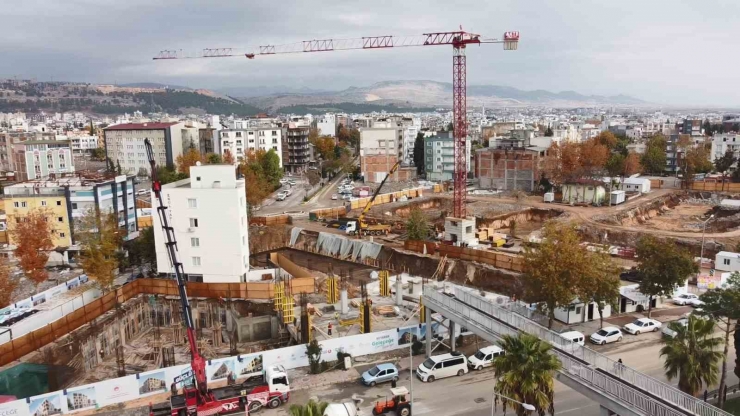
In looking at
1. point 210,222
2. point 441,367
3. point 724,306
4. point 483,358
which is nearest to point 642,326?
point 724,306

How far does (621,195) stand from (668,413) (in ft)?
160

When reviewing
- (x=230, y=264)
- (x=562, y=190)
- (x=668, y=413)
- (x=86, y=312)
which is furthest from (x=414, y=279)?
(x=562, y=190)

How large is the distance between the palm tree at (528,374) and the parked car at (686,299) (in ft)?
63.0

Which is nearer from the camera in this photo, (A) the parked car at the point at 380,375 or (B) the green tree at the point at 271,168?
(A) the parked car at the point at 380,375

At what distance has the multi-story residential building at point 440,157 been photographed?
7544cm

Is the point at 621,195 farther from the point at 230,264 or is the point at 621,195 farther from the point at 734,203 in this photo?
the point at 230,264

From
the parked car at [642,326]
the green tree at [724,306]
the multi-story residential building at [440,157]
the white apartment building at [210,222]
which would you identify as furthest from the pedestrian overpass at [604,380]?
the multi-story residential building at [440,157]

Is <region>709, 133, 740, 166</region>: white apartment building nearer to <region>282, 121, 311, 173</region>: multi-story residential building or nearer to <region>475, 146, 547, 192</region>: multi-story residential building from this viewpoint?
<region>475, 146, 547, 192</region>: multi-story residential building

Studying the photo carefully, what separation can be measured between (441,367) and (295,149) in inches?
2939

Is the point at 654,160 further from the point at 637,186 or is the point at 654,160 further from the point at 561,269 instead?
the point at 561,269

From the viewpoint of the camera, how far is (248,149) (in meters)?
81.9

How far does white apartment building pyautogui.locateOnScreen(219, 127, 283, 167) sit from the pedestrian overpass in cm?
7031

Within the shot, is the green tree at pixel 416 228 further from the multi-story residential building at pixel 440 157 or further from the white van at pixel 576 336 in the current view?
the multi-story residential building at pixel 440 157

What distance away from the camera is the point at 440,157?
76125mm
